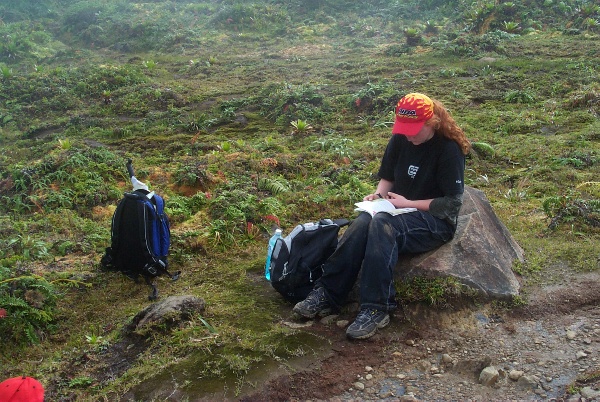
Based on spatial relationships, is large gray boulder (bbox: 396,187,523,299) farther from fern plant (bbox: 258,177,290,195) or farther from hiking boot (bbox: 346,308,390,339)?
fern plant (bbox: 258,177,290,195)

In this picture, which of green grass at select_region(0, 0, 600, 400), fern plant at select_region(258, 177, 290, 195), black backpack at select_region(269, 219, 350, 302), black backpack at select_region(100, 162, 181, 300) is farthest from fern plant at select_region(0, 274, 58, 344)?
fern plant at select_region(258, 177, 290, 195)

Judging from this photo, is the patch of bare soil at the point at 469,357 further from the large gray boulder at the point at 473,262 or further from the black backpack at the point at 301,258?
the black backpack at the point at 301,258

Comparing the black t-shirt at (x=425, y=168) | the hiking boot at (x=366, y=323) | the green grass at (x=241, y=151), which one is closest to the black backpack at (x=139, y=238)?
the green grass at (x=241, y=151)

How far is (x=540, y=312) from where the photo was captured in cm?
411

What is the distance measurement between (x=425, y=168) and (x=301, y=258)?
1.22 meters

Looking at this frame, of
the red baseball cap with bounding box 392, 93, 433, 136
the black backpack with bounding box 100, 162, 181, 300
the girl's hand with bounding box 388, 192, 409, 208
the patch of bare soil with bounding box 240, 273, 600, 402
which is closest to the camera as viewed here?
the patch of bare soil with bounding box 240, 273, 600, 402

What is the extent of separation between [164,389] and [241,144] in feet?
20.9

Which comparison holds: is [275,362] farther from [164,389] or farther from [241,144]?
[241,144]

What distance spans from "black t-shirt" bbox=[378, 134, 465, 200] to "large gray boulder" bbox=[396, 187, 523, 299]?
456 millimetres

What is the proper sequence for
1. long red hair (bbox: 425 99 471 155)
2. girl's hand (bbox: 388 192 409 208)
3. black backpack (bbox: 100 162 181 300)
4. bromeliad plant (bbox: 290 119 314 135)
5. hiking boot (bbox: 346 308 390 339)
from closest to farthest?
hiking boot (bbox: 346 308 390 339) → long red hair (bbox: 425 99 471 155) → girl's hand (bbox: 388 192 409 208) → black backpack (bbox: 100 162 181 300) → bromeliad plant (bbox: 290 119 314 135)

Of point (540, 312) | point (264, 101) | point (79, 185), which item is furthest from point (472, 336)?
point (264, 101)

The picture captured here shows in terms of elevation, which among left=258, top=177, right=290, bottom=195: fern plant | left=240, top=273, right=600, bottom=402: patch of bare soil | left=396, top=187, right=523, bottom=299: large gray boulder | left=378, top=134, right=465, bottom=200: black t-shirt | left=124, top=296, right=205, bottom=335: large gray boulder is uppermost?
left=378, top=134, right=465, bottom=200: black t-shirt

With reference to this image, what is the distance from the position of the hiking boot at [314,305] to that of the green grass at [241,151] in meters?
0.23

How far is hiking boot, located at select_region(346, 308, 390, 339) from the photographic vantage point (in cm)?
383
